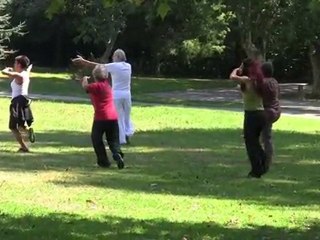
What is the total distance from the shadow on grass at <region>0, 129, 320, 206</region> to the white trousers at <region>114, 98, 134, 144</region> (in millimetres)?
343

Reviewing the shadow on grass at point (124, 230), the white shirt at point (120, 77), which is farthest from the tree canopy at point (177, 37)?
the shadow on grass at point (124, 230)

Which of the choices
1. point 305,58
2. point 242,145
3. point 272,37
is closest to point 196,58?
point 305,58

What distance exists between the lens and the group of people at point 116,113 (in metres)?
11.9

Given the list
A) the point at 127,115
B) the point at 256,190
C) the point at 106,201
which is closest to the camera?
the point at 106,201

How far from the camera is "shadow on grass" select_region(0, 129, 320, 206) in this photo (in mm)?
10875

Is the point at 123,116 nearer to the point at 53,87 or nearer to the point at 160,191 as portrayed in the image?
the point at 160,191

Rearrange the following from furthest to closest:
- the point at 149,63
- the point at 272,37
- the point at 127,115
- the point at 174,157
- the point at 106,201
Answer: the point at 149,63, the point at 272,37, the point at 127,115, the point at 174,157, the point at 106,201

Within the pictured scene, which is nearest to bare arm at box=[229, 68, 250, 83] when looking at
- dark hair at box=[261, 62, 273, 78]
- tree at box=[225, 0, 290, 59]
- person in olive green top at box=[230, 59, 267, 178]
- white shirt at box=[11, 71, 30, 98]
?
person in olive green top at box=[230, 59, 267, 178]

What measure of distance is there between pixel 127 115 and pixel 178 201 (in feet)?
21.7

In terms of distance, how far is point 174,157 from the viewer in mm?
14922

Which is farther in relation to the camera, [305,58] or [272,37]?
[305,58]

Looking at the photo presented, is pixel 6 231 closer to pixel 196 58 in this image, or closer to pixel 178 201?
pixel 178 201

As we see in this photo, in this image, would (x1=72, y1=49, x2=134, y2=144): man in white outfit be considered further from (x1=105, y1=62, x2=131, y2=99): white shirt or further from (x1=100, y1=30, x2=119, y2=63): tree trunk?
(x1=100, y1=30, x2=119, y2=63): tree trunk

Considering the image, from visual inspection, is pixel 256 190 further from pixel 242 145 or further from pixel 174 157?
pixel 242 145
